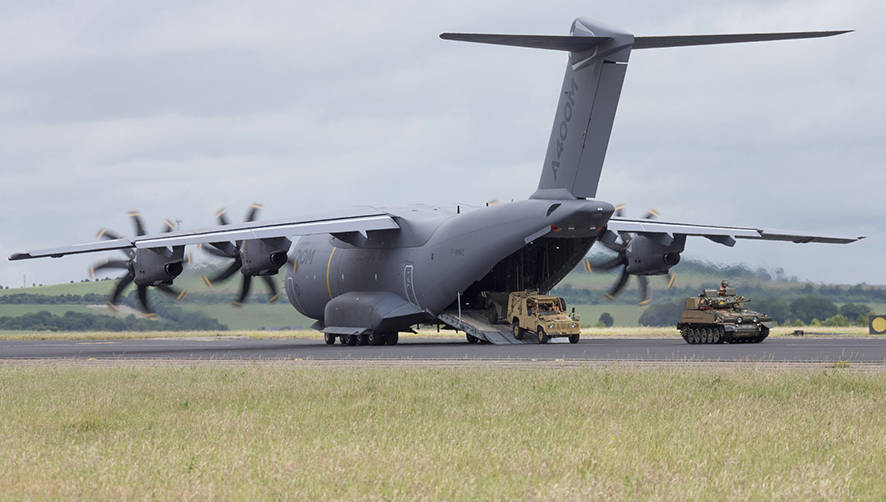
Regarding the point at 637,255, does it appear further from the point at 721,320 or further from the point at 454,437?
the point at 454,437

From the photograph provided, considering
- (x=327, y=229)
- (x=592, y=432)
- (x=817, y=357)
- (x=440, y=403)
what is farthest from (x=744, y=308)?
(x=592, y=432)

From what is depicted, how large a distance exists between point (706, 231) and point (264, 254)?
669 inches

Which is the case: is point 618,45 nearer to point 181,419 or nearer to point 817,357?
point 817,357

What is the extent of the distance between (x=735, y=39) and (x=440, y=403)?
19011mm

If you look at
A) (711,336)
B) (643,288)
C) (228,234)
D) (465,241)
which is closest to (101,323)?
(228,234)

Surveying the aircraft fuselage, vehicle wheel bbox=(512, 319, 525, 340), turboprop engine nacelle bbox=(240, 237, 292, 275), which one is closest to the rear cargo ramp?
vehicle wheel bbox=(512, 319, 525, 340)

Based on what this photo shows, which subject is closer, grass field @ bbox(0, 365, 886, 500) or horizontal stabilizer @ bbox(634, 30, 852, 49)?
grass field @ bbox(0, 365, 886, 500)

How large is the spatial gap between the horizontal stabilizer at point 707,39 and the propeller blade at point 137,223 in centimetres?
1955

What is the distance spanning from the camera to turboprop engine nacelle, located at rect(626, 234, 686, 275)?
137 ft

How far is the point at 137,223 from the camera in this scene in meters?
40.6

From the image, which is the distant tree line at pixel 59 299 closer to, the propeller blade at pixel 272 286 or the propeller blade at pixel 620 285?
the propeller blade at pixel 272 286

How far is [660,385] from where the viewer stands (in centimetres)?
1812

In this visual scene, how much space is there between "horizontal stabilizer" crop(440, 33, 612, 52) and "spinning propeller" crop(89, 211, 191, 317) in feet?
45.2

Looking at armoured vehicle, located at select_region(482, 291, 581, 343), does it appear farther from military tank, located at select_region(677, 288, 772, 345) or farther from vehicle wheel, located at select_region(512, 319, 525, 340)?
military tank, located at select_region(677, 288, 772, 345)
